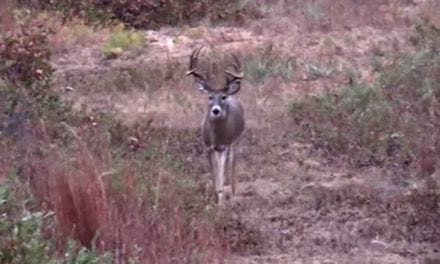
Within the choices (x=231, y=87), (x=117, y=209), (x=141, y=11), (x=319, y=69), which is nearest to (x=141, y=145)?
(x=231, y=87)

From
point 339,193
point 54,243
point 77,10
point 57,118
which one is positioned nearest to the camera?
point 54,243

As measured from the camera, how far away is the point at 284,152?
11.3 m

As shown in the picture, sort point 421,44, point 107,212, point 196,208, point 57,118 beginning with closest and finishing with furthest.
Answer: point 107,212
point 196,208
point 57,118
point 421,44

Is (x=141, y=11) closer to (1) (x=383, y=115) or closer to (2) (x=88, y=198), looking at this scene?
(1) (x=383, y=115)

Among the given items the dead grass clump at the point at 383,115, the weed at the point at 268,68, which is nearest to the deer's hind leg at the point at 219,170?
the dead grass clump at the point at 383,115

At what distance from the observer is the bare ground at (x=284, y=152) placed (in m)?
8.90

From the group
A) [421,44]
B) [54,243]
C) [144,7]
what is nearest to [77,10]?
[144,7]

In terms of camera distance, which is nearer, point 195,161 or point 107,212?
point 107,212

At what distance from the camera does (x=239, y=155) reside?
37.2 feet

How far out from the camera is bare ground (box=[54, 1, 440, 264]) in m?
→ 8.90

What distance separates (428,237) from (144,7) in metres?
8.92

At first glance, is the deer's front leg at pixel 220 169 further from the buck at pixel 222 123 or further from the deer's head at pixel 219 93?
the deer's head at pixel 219 93

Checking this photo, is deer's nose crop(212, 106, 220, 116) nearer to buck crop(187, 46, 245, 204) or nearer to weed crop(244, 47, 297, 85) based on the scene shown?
buck crop(187, 46, 245, 204)

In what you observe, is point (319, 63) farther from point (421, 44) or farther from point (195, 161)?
point (195, 161)
